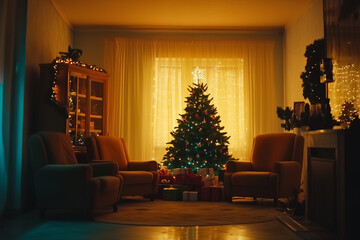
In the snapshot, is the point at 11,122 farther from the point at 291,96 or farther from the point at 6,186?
the point at 291,96

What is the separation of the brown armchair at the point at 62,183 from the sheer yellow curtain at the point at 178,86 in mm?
3552

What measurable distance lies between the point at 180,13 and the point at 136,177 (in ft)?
10.2

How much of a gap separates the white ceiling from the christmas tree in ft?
4.79

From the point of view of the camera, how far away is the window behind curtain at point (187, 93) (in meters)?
8.70

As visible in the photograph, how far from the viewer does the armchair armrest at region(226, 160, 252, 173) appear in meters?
6.66

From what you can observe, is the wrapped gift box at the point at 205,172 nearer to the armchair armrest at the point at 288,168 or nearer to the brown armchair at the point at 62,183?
the armchair armrest at the point at 288,168

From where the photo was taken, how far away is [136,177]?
20.7ft

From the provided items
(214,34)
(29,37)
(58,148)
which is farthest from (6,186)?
(214,34)

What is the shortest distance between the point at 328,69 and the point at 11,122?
139 inches

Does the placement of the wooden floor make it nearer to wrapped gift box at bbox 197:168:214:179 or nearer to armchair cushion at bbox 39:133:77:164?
armchair cushion at bbox 39:133:77:164

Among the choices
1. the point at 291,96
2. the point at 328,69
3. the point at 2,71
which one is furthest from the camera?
the point at 291,96

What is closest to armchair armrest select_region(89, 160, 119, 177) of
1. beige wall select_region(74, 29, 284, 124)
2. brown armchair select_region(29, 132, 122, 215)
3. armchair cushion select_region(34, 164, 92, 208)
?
brown armchair select_region(29, 132, 122, 215)

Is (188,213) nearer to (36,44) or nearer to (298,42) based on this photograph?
(36,44)

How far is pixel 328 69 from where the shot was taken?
4.52 m
